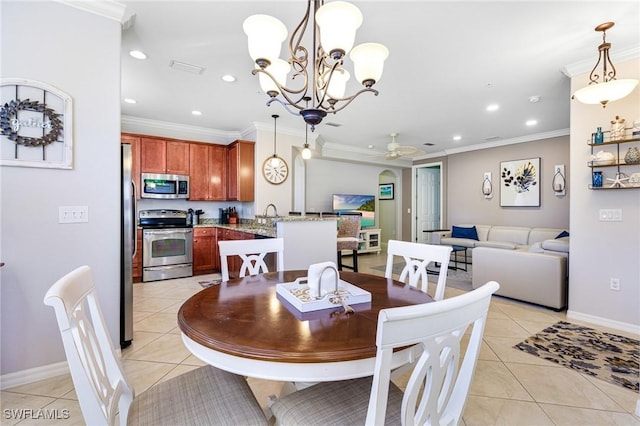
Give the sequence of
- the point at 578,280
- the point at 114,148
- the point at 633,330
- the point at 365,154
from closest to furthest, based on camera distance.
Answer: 1. the point at 114,148
2. the point at 633,330
3. the point at 578,280
4. the point at 365,154

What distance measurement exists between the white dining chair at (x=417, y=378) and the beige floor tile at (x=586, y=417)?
1.24 metres

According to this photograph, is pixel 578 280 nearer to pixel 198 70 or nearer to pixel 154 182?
pixel 198 70

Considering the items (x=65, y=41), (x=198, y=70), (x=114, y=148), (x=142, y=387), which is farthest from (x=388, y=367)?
(x=198, y=70)

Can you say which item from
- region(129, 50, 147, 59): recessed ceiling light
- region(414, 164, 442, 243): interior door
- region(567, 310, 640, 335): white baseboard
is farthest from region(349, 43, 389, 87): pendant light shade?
region(414, 164, 442, 243): interior door

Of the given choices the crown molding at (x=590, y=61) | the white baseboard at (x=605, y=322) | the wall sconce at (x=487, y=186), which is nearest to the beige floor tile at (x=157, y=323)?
the white baseboard at (x=605, y=322)

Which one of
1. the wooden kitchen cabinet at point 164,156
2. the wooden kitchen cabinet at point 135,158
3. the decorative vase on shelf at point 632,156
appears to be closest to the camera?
the decorative vase on shelf at point 632,156

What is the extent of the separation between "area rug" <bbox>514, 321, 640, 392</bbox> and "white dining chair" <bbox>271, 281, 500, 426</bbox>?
1.97 m

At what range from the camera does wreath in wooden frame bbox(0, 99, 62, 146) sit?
5.98ft

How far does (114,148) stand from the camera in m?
2.16

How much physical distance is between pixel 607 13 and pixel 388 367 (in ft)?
10.2

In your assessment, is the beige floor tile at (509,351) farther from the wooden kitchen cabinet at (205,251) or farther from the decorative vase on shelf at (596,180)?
the wooden kitchen cabinet at (205,251)

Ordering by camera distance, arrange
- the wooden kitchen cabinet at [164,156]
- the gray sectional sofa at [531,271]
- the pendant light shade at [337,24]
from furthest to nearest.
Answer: the wooden kitchen cabinet at [164,156] → the gray sectional sofa at [531,271] → the pendant light shade at [337,24]

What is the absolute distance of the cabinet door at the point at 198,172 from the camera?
16.6 feet

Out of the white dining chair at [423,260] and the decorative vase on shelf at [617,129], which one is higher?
the decorative vase on shelf at [617,129]
